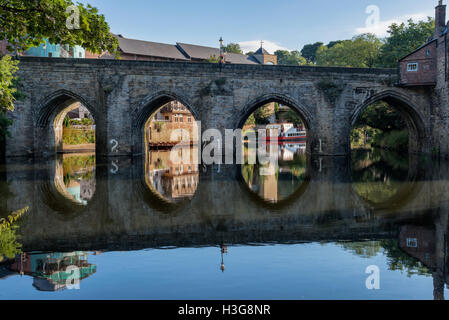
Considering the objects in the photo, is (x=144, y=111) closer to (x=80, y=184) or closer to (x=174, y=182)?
(x=174, y=182)

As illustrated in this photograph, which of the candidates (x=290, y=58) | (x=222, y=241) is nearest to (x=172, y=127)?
(x=222, y=241)

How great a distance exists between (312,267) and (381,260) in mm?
1154

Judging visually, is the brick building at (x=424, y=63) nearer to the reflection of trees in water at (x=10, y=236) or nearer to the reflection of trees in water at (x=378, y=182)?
the reflection of trees in water at (x=378, y=182)

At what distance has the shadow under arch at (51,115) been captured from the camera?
25.2 meters

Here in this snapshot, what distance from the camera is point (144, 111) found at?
2692cm

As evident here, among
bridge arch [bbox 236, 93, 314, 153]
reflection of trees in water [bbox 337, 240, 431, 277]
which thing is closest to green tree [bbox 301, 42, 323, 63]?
bridge arch [bbox 236, 93, 314, 153]

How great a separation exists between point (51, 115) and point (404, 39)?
29.4 meters

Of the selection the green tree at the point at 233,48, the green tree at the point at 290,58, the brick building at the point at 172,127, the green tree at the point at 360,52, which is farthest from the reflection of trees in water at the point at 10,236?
the green tree at the point at 290,58

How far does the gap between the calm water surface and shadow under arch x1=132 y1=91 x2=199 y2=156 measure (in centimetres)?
1219

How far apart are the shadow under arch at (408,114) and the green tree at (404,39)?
687 cm

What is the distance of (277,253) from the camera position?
261 inches

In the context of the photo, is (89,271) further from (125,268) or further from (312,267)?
(312,267)
